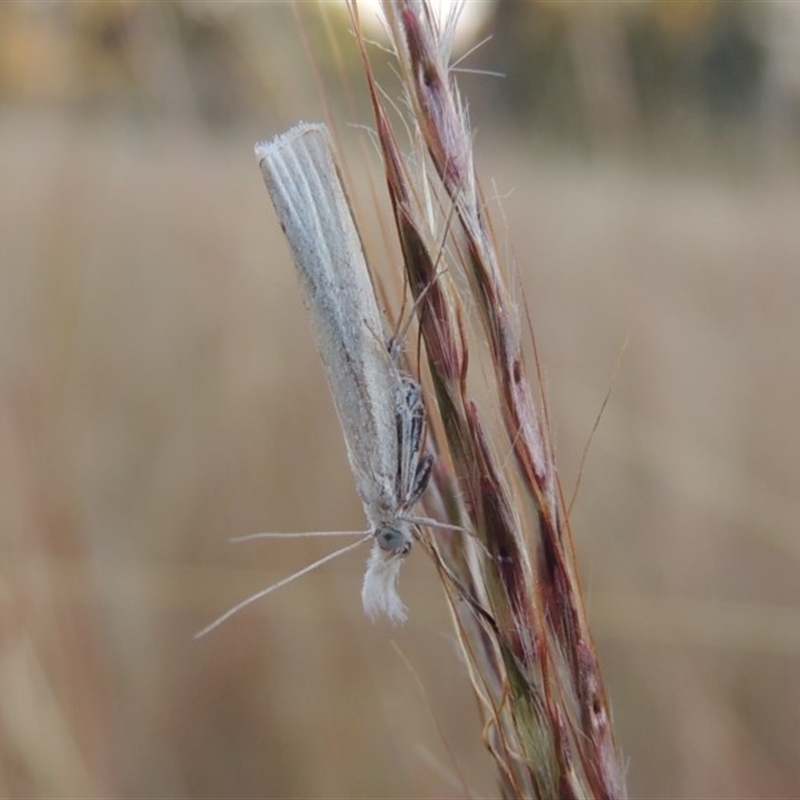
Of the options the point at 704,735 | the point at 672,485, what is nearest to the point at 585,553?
the point at 672,485

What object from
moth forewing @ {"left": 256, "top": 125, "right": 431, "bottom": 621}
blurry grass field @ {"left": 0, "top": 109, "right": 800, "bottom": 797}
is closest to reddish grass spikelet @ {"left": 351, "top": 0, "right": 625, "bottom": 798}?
moth forewing @ {"left": 256, "top": 125, "right": 431, "bottom": 621}

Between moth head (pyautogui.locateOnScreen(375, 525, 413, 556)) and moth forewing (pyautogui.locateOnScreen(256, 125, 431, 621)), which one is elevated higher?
moth forewing (pyautogui.locateOnScreen(256, 125, 431, 621))

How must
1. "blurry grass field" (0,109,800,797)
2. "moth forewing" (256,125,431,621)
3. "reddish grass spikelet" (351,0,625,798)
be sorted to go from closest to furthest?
"reddish grass spikelet" (351,0,625,798)
"moth forewing" (256,125,431,621)
"blurry grass field" (0,109,800,797)

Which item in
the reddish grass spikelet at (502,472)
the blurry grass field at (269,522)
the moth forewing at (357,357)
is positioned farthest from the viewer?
the blurry grass field at (269,522)

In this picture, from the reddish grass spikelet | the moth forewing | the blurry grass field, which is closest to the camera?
the reddish grass spikelet

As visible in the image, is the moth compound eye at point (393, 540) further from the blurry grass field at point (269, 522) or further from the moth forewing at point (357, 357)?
the blurry grass field at point (269, 522)

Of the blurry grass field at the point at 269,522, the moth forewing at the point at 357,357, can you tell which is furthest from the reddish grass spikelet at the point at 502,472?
the blurry grass field at the point at 269,522

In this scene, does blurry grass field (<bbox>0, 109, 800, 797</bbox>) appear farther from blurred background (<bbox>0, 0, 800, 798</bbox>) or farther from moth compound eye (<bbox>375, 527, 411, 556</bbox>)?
moth compound eye (<bbox>375, 527, 411, 556</bbox>)
